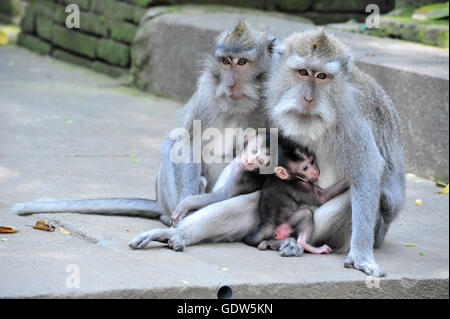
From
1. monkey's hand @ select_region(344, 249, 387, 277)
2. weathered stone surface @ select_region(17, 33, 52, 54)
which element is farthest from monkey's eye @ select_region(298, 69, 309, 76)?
weathered stone surface @ select_region(17, 33, 52, 54)

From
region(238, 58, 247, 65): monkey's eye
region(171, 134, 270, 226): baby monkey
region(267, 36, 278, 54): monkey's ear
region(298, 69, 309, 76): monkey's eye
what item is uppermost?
region(267, 36, 278, 54): monkey's ear

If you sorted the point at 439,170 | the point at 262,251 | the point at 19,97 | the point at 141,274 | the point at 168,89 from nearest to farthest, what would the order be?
the point at 141,274, the point at 262,251, the point at 439,170, the point at 19,97, the point at 168,89

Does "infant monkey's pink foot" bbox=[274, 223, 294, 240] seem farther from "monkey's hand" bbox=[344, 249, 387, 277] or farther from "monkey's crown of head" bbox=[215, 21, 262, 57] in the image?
"monkey's crown of head" bbox=[215, 21, 262, 57]

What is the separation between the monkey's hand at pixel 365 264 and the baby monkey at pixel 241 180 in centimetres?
77

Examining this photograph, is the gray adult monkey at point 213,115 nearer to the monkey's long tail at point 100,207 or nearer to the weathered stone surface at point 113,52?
the monkey's long tail at point 100,207

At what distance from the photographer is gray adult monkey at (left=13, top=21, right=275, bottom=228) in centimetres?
527

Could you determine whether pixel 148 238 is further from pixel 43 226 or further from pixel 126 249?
pixel 43 226

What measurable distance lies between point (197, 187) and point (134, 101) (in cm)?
543

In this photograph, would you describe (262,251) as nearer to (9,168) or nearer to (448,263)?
(448,263)

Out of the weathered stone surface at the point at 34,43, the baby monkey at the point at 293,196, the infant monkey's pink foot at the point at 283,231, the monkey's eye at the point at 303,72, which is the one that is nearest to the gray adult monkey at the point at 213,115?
the baby monkey at the point at 293,196

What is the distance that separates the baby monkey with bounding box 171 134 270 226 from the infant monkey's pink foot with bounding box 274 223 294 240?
289mm

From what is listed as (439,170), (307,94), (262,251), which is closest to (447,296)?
(262,251)

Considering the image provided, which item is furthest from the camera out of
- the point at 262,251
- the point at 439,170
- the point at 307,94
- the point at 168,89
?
the point at 168,89

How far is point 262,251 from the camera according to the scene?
5125 mm
